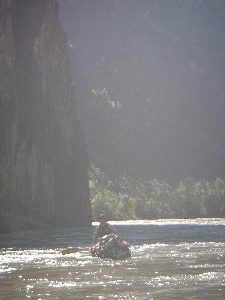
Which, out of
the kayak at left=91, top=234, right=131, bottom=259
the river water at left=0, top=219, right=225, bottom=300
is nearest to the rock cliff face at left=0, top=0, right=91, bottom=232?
the kayak at left=91, top=234, right=131, bottom=259

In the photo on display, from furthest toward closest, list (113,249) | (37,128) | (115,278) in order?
(37,128), (113,249), (115,278)

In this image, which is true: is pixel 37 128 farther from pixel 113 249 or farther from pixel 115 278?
pixel 115 278

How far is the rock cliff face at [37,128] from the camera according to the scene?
83125mm

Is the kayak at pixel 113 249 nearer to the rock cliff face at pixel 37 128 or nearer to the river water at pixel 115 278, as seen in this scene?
the river water at pixel 115 278

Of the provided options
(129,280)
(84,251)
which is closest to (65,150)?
(84,251)

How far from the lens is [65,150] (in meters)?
109

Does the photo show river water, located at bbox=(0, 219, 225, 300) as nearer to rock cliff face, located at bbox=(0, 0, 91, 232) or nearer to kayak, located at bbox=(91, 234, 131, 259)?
kayak, located at bbox=(91, 234, 131, 259)

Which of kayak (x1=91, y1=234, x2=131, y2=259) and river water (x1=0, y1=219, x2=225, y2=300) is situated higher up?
kayak (x1=91, y1=234, x2=131, y2=259)

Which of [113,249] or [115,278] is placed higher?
[113,249]

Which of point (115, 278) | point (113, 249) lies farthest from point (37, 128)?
point (115, 278)

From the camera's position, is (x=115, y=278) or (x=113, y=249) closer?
(x=115, y=278)

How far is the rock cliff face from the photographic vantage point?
8312cm

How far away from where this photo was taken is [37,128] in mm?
95500

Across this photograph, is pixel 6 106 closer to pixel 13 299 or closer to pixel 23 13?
pixel 23 13
